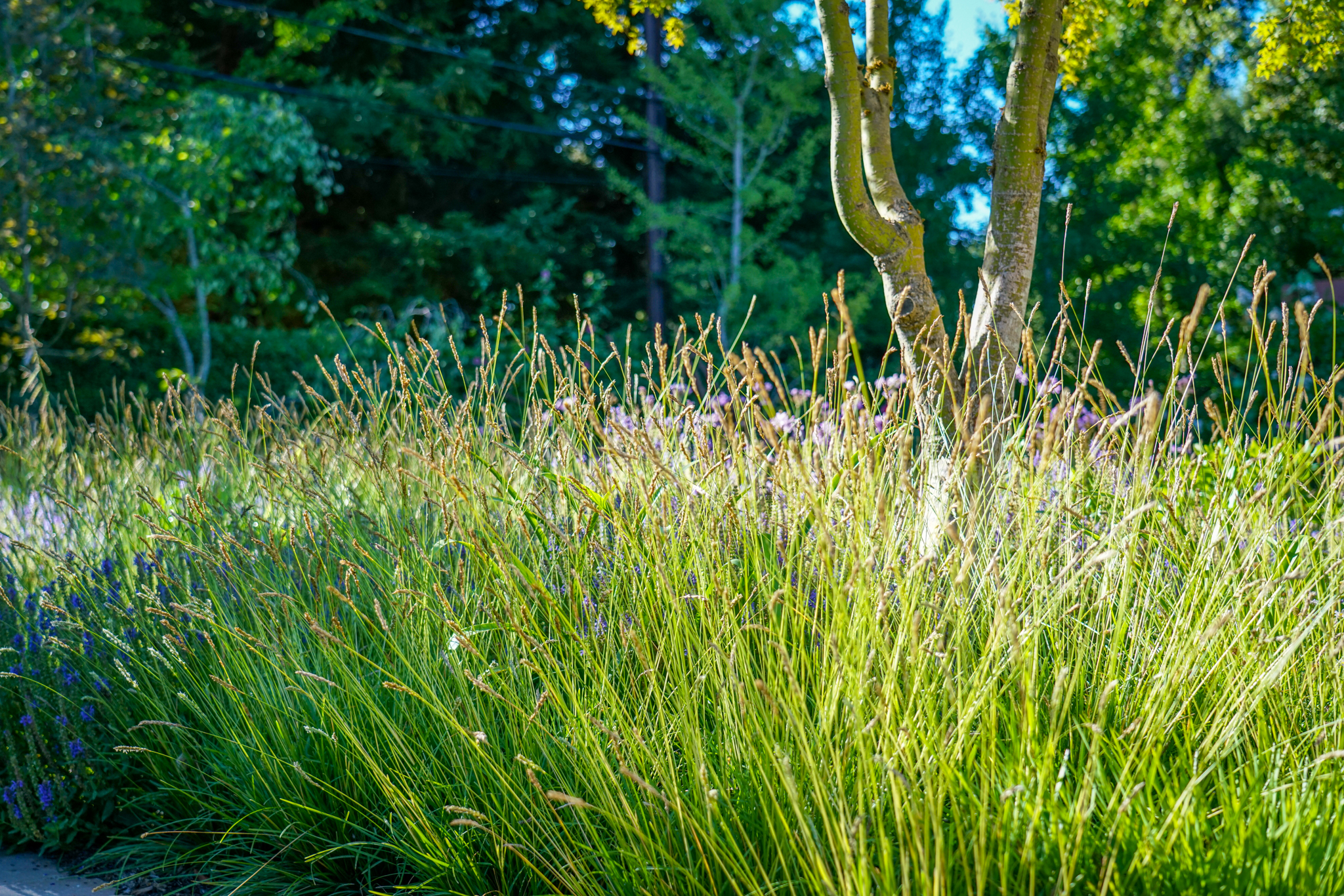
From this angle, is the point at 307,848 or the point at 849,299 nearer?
the point at 307,848

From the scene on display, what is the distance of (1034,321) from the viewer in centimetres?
1120

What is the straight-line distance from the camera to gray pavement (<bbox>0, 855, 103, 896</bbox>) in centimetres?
232

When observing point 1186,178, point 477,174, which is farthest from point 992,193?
point 1186,178

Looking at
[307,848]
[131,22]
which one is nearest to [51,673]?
[307,848]

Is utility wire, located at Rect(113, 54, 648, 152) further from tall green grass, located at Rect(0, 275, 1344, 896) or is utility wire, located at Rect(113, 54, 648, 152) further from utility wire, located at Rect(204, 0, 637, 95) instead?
tall green grass, located at Rect(0, 275, 1344, 896)

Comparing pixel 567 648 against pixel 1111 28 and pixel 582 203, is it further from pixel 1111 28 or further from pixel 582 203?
pixel 1111 28

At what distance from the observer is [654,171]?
553 inches

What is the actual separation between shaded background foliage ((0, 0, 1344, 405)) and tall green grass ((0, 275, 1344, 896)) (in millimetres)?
8405

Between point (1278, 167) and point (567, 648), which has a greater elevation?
point (1278, 167)

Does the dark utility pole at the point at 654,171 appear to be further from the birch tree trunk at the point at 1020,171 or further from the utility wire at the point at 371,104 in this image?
the birch tree trunk at the point at 1020,171

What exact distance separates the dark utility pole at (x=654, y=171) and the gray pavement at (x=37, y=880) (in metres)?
11.7

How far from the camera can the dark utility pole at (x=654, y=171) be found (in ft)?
45.2

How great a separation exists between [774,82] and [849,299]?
3.29 m

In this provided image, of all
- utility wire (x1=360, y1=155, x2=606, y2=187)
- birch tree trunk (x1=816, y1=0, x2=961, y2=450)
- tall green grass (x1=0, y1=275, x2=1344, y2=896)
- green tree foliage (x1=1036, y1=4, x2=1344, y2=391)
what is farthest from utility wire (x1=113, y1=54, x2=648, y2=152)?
tall green grass (x1=0, y1=275, x2=1344, y2=896)
